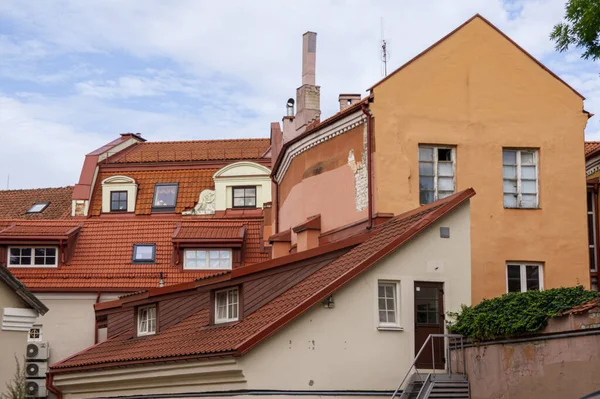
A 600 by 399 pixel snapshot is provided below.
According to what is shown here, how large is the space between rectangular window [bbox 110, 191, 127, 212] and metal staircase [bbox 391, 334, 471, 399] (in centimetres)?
3048

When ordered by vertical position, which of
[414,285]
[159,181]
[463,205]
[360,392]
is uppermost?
[159,181]

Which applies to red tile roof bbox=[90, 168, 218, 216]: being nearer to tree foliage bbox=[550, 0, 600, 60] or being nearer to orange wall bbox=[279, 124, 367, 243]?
orange wall bbox=[279, 124, 367, 243]

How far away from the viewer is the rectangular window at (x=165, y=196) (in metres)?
53.2

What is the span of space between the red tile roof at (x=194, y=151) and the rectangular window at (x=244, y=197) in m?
3.07

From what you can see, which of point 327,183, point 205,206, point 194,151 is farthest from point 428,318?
point 194,151

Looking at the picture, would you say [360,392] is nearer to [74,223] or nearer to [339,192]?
[339,192]

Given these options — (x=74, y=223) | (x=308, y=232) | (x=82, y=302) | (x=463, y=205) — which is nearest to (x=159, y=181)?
(x=74, y=223)

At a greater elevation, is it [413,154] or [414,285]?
[413,154]

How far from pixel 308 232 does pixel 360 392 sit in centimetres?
900

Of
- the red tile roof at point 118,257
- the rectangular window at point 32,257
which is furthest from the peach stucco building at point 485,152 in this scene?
the rectangular window at point 32,257

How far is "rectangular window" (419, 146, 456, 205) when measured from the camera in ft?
101

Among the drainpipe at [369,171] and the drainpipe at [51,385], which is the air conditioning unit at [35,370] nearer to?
the drainpipe at [51,385]

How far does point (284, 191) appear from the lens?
38125 mm

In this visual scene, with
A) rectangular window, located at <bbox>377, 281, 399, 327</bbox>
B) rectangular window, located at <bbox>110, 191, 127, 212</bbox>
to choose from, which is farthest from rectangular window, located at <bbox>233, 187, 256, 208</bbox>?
rectangular window, located at <bbox>377, 281, 399, 327</bbox>
